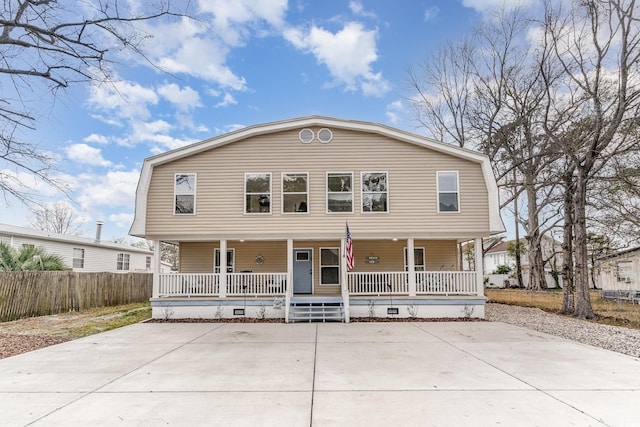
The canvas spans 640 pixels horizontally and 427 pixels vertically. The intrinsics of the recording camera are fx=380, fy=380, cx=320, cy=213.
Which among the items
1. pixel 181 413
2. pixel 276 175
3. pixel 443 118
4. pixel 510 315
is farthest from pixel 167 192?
pixel 443 118

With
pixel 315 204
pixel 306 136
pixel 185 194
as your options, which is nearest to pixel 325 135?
pixel 306 136

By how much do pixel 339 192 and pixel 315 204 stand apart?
862 mm

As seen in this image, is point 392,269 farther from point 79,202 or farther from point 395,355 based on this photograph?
point 79,202

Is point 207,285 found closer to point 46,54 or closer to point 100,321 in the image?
point 100,321

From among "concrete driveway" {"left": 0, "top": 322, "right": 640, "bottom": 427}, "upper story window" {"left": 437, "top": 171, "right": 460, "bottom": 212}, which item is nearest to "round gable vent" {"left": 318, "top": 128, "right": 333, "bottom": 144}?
"upper story window" {"left": 437, "top": 171, "right": 460, "bottom": 212}

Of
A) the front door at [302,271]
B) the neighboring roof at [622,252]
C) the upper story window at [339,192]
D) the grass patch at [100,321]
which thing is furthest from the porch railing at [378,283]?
the neighboring roof at [622,252]

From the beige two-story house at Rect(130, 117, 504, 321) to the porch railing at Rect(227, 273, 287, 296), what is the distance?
47 millimetres

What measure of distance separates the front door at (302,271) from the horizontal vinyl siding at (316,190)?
6.85ft

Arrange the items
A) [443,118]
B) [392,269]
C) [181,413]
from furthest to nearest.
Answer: [443,118]
[392,269]
[181,413]

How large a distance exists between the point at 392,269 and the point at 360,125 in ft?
17.5

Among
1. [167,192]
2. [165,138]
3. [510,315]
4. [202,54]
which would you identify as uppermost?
[165,138]

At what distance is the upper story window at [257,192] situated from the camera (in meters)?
12.1

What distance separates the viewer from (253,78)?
48.7 ft

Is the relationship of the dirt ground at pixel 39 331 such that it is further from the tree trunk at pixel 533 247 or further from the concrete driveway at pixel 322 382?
the tree trunk at pixel 533 247
